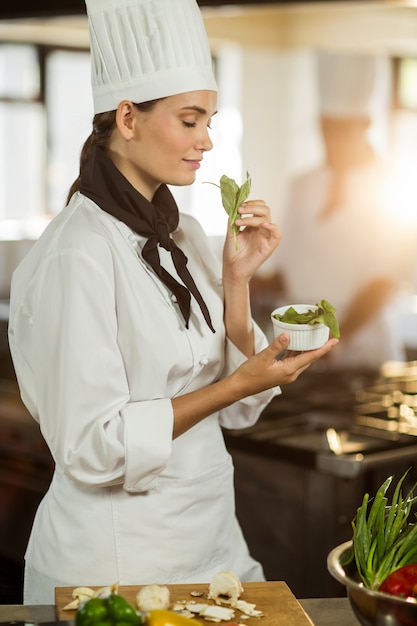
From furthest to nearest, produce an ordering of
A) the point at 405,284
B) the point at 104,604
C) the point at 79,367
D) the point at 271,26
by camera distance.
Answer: the point at 271,26, the point at 405,284, the point at 79,367, the point at 104,604

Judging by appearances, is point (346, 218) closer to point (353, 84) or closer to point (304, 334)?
point (353, 84)

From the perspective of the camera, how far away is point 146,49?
1.88m

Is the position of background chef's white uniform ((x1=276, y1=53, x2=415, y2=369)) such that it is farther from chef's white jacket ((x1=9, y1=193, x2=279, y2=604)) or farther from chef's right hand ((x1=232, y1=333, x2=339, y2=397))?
chef's right hand ((x1=232, y1=333, x2=339, y2=397))

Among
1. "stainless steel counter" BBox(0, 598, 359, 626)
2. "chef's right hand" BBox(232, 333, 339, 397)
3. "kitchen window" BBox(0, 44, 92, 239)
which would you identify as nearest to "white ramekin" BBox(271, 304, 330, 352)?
"chef's right hand" BBox(232, 333, 339, 397)

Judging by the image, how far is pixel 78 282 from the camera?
5.81 feet

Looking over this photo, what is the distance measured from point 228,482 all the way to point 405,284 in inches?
147

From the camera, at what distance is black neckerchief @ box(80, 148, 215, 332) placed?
192 cm

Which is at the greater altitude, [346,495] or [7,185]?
[7,185]

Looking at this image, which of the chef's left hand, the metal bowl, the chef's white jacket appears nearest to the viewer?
the metal bowl

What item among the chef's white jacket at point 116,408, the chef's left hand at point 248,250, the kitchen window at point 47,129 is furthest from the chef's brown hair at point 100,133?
the kitchen window at point 47,129

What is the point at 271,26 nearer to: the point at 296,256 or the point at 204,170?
the point at 204,170

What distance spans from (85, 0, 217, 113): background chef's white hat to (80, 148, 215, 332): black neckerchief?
0.41ft

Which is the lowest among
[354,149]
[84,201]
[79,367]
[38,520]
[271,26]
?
[38,520]

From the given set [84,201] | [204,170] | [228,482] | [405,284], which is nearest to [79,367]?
[84,201]
